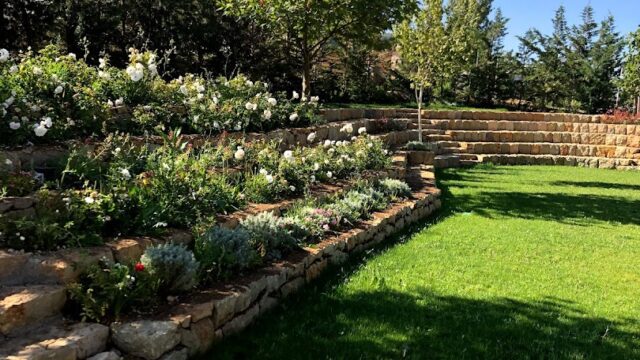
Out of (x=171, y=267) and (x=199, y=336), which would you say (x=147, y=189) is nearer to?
(x=171, y=267)

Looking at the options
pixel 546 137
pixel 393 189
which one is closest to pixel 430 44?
pixel 546 137

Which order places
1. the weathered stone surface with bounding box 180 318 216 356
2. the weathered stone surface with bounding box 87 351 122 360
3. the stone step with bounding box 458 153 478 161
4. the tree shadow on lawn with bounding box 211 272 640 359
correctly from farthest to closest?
the stone step with bounding box 458 153 478 161
the tree shadow on lawn with bounding box 211 272 640 359
the weathered stone surface with bounding box 180 318 216 356
the weathered stone surface with bounding box 87 351 122 360

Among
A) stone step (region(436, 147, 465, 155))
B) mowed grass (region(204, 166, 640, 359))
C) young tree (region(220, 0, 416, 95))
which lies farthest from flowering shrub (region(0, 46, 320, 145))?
stone step (region(436, 147, 465, 155))

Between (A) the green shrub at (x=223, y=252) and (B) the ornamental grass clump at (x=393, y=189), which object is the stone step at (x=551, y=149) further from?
(A) the green shrub at (x=223, y=252)

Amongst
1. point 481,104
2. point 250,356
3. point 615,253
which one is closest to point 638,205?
point 615,253

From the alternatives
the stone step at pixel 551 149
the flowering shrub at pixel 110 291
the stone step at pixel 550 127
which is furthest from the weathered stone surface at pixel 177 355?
the stone step at pixel 550 127

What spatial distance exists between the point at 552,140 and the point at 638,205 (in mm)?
7971

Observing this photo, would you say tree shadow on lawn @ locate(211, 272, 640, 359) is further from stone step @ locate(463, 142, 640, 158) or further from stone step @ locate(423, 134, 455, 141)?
stone step @ locate(463, 142, 640, 158)

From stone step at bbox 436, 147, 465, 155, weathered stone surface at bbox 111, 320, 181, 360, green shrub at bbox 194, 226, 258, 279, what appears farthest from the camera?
stone step at bbox 436, 147, 465, 155

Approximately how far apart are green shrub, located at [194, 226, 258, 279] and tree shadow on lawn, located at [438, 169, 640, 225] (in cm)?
520

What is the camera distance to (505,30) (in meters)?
38.2

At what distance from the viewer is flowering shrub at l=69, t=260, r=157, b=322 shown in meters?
3.30

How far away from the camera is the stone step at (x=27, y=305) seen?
9.90 ft

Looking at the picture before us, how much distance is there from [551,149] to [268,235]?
51.5ft
